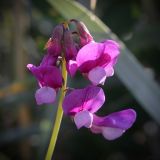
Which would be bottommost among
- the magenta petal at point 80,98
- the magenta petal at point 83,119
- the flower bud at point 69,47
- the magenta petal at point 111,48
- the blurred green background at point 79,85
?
the blurred green background at point 79,85

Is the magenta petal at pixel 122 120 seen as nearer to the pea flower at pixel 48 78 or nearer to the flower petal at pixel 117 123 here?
the flower petal at pixel 117 123

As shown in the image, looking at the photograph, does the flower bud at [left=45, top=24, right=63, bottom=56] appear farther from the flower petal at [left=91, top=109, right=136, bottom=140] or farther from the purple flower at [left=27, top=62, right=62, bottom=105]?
the flower petal at [left=91, top=109, right=136, bottom=140]

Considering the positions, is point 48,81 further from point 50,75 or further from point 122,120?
point 122,120

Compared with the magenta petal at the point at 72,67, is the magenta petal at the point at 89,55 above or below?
above

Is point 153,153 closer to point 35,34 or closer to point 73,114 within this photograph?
point 35,34

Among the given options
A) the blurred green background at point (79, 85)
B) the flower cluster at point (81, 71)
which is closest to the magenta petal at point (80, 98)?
the flower cluster at point (81, 71)

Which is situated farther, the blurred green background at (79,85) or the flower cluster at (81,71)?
the blurred green background at (79,85)

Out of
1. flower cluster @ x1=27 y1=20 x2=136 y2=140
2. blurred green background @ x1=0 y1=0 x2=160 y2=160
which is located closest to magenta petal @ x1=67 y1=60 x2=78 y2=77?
flower cluster @ x1=27 y1=20 x2=136 y2=140

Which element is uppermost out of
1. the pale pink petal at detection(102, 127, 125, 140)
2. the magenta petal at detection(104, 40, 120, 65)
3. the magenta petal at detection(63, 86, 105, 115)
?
the magenta petal at detection(104, 40, 120, 65)
